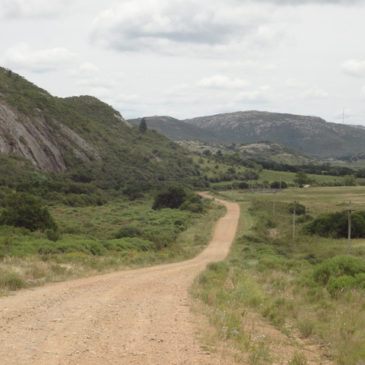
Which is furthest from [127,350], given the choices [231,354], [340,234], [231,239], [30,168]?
[30,168]

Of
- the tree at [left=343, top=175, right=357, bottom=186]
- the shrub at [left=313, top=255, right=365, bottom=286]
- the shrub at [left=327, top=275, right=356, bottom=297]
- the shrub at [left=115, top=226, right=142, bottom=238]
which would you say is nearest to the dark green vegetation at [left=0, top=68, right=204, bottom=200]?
the shrub at [left=115, top=226, right=142, bottom=238]

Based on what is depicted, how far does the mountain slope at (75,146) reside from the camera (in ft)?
306

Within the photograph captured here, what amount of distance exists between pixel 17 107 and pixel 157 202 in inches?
1699

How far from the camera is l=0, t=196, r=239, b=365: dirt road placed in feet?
25.6

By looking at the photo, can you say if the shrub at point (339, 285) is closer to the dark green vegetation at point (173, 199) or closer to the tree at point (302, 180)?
the dark green vegetation at point (173, 199)

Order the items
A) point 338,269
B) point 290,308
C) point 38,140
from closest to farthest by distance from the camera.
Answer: point 290,308 → point 338,269 → point 38,140

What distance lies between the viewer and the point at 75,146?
360ft

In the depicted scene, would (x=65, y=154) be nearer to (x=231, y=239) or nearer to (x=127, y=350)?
(x=231, y=239)

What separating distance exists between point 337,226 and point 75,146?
7636 cm

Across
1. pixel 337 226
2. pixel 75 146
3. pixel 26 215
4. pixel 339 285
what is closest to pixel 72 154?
pixel 75 146

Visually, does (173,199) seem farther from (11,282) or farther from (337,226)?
(11,282)

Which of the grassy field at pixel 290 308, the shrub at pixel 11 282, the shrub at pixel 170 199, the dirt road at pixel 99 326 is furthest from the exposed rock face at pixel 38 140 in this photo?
the dirt road at pixel 99 326

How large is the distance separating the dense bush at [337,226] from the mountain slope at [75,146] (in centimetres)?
5647

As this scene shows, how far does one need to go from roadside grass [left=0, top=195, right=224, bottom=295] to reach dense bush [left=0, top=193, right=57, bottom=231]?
1972 mm
